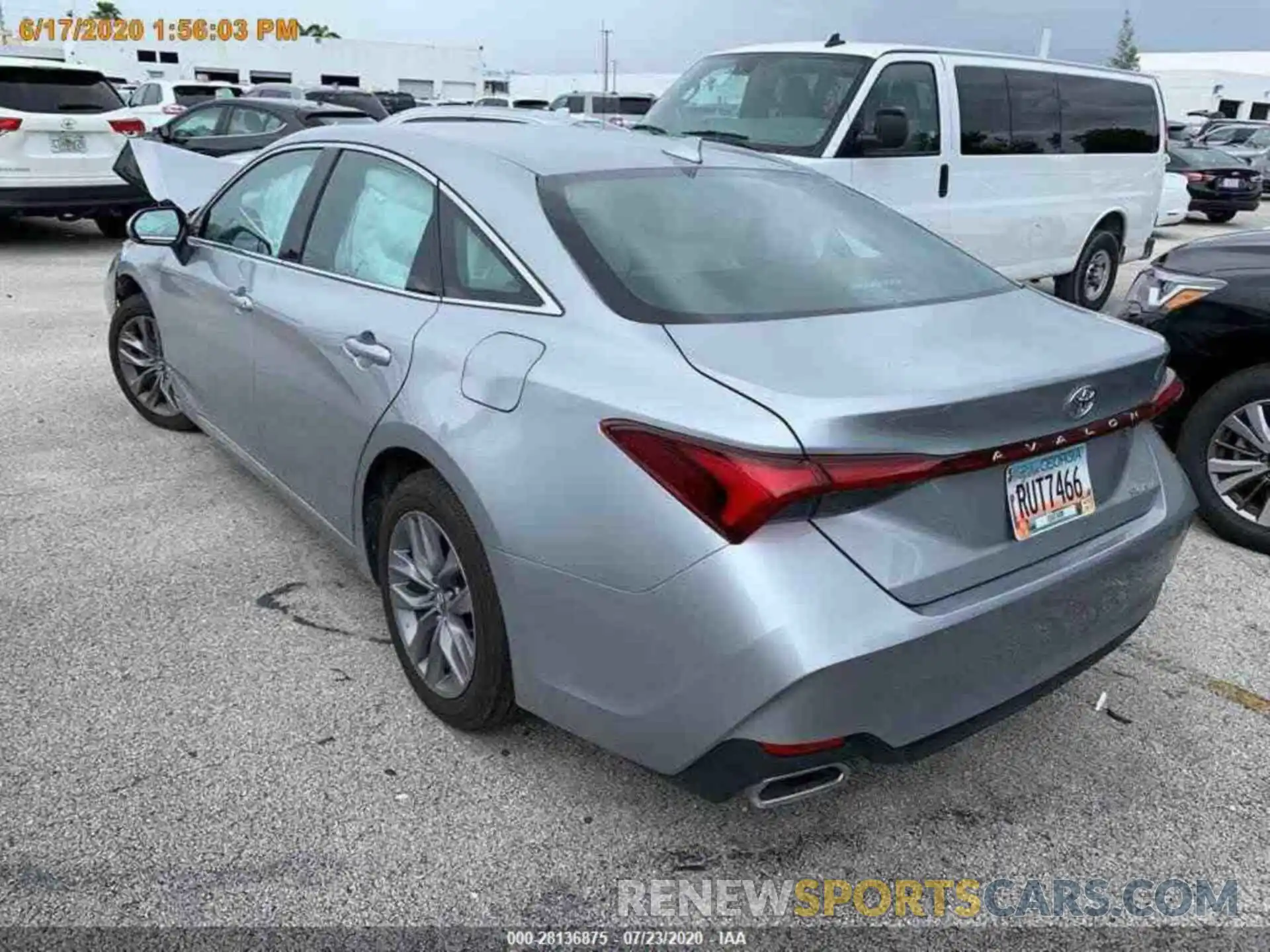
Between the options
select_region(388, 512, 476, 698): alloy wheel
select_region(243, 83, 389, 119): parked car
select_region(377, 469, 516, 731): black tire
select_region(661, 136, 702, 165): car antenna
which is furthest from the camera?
select_region(243, 83, 389, 119): parked car

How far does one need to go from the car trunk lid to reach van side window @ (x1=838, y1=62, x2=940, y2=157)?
168 inches

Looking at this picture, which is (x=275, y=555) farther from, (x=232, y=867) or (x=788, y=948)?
(x=788, y=948)

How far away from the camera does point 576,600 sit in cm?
223

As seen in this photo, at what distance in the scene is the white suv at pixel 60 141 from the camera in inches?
384

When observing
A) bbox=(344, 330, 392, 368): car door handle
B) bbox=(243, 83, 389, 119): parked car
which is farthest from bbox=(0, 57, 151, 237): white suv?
bbox=(344, 330, 392, 368): car door handle

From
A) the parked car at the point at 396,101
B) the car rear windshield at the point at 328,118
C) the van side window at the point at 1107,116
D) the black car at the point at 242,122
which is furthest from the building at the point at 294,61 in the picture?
the van side window at the point at 1107,116

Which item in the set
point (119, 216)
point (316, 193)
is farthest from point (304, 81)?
point (316, 193)

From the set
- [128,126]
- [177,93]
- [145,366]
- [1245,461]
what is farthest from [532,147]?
[177,93]

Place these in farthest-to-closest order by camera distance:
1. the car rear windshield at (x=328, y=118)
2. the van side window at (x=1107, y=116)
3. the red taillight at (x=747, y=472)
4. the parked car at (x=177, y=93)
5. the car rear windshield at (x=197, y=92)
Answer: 1. the car rear windshield at (x=197, y=92)
2. the parked car at (x=177, y=93)
3. the car rear windshield at (x=328, y=118)
4. the van side window at (x=1107, y=116)
5. the red taillight at (x=747, y=472)

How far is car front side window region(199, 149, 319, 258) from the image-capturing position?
3.68 meters

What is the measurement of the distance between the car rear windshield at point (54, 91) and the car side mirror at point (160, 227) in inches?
268

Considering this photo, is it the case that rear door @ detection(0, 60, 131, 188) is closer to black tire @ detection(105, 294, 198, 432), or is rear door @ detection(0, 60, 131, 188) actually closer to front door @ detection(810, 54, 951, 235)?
black tire @ detection(105, 294, 198, 432)

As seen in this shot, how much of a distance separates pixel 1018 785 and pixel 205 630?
2468mm

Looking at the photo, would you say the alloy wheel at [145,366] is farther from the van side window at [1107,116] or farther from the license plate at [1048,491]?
the van side window at [1107,116]
